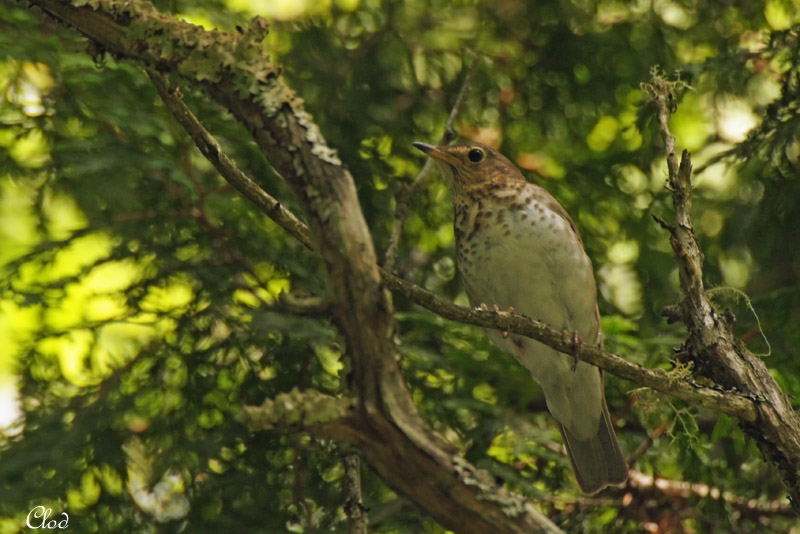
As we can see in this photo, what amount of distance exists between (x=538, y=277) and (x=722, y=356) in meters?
1.14

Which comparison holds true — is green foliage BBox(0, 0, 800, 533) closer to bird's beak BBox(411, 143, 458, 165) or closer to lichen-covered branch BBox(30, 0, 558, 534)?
bird's beak BBox(411, 143, 458, 165)

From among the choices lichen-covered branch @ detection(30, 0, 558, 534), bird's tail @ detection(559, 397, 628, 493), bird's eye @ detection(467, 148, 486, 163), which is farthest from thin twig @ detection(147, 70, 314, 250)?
bird's tail @ detection(559, 397, 628, 493)


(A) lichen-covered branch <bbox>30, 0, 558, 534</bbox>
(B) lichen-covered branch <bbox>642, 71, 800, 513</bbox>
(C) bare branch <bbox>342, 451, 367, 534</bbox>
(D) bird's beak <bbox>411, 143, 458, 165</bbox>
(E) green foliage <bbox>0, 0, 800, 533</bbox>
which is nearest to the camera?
(A) lichen-covered branch <bbox>30, 0, 558, 534</bbox>

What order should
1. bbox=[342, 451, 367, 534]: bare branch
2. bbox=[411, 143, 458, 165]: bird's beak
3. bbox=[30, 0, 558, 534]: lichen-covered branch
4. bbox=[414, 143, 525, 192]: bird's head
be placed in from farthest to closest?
bbox=[414, 143, 525, 192]: bird's head → bbox=[411, 143, 458, 165]: bird's beak → bbox=[342, 451, 367, 534]: bare branch → bbox=[30, 0, 558, 534]: lichen-covered branch

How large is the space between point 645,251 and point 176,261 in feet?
6.80

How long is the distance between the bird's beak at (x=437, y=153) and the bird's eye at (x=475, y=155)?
0.07 m

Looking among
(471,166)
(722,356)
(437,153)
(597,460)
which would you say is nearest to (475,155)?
(471,166)

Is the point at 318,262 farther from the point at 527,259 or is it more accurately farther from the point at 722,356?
the point at 722,356

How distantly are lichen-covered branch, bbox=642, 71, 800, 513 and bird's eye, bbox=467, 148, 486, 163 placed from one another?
43.6 inches

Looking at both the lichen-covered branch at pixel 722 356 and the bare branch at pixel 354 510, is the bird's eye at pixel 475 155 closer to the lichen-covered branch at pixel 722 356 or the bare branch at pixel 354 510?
the lichen-covered branch at pixel 722 356

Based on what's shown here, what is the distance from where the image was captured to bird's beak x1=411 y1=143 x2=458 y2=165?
3506mm

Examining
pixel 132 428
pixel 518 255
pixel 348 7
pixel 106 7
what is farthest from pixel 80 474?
pixel 348 7

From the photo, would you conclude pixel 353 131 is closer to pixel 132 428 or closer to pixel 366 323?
pixel 132 428

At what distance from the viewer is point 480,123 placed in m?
4.44
